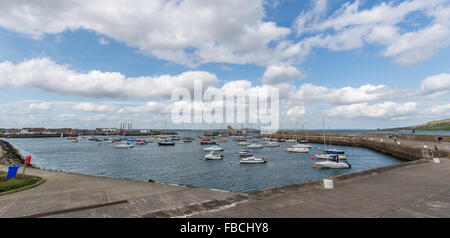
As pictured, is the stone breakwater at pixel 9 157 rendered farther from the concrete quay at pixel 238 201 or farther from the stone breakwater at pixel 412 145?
the stone breakwater at pixel 412 145

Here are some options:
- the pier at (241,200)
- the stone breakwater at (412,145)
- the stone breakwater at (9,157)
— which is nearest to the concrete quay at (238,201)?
the pier at (241,200)

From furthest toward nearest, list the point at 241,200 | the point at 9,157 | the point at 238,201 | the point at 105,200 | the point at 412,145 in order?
the point at 412,145, the point at 9,157, the point at 105,200, the point at 241,200, the point at 238,201

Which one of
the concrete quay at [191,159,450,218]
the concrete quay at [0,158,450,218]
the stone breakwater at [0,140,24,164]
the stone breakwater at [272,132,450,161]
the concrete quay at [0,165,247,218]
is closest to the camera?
the concrete quay at [191,159,450,218]

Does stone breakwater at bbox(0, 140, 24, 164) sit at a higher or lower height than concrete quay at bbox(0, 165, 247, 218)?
lower

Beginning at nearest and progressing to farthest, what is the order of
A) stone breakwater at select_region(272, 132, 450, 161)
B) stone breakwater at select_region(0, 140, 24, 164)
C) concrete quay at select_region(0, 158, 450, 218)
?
1. concrete quay at select_region(0, 158, 450, 218)
2. stone breakwater at select_region(0, 140, 24, 164)
3. stone breakwater at select_region(272, 132, 450, 161)

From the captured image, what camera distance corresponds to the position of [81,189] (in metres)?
12.6

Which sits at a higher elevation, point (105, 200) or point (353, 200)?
point (353, 200)

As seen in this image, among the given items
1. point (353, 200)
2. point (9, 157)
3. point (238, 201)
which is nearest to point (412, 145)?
point (353, 200)

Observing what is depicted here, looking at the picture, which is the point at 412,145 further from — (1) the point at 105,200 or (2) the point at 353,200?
(1) the point at 105,200

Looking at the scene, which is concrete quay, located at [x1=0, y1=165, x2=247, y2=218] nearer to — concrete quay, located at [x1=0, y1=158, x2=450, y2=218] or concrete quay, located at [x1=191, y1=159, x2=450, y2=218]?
concrete quay, located at [x1=0, y1=158, x2=450, y2=218]

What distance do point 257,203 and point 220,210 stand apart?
1.89 meters

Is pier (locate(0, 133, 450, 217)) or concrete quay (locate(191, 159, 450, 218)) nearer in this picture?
concrete quay (locate(191, 159, 450, 218))

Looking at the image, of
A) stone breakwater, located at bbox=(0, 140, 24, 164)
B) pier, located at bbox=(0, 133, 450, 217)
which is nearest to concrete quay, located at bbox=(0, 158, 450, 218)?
pier, located at bbox=(0, 133, 450, 217)
